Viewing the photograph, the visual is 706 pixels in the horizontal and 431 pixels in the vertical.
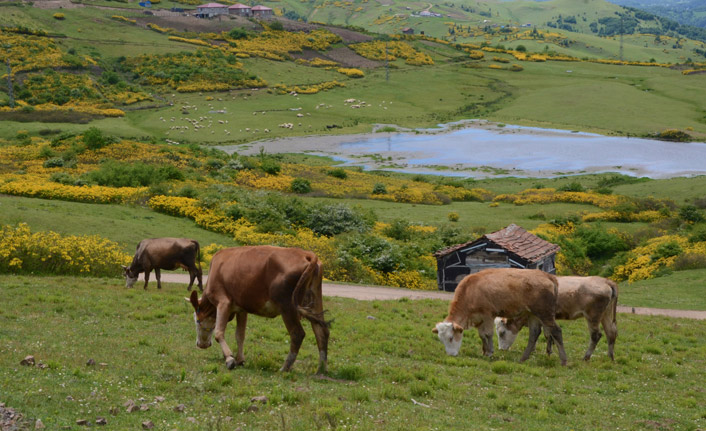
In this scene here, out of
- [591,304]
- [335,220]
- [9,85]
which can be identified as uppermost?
[9,85]

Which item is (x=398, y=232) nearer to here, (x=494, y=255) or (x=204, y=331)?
(x=494, y=255)

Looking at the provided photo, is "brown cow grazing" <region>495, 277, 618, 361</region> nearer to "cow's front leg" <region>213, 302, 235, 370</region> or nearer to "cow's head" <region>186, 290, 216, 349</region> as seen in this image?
"cow's front leg" <region>213, 302, 235, 370</region>

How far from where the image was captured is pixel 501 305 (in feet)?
59.7

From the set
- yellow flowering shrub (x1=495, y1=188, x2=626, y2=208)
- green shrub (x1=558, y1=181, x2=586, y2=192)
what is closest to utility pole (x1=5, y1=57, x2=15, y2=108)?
yellow flowering shrub (x1=495, y1=188, x2=626, y2=208)

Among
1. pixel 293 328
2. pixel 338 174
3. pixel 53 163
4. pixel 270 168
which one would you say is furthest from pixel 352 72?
pixel 293 328

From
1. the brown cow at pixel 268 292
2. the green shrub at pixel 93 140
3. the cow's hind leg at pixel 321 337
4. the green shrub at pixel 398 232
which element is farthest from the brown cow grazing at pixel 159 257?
the green shrub at pixel 93 140

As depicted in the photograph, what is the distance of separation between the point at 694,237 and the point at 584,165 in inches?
1649

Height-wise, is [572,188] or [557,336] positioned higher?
[557,336]

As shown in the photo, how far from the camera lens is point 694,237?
4459 cm

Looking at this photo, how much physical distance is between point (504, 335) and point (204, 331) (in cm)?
900

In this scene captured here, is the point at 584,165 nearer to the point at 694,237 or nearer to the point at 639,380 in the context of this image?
the point at 694,237

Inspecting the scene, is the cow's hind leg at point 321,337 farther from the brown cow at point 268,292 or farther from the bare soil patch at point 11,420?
the bare soil patch at point 11,420

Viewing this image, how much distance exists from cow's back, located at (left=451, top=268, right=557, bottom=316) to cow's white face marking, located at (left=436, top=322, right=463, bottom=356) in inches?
29.5

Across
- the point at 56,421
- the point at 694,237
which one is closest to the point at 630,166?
the point at 694,237
